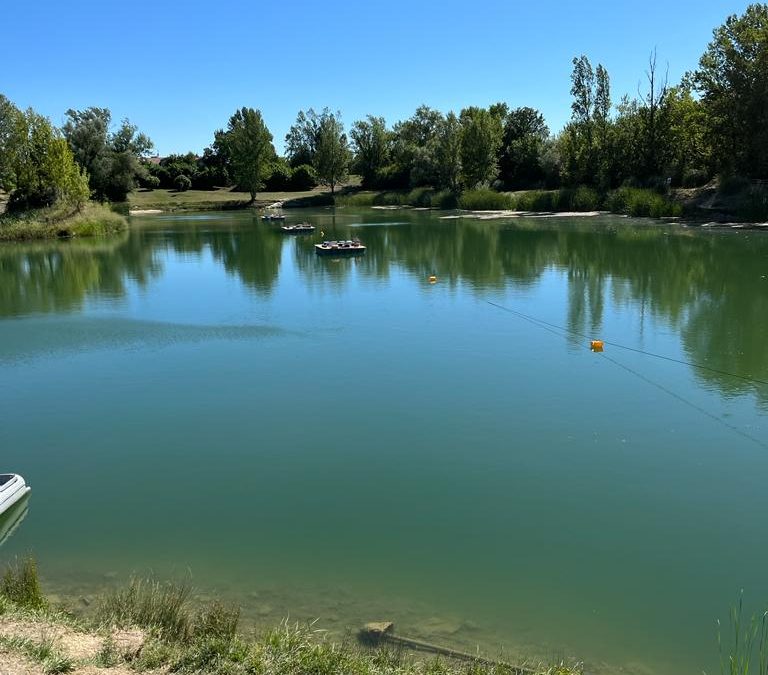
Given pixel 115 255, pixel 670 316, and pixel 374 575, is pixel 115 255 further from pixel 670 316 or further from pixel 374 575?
pixel 374 575

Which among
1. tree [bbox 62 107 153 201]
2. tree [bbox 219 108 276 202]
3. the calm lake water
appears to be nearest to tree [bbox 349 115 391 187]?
tree [bbox 219 108 276 202]

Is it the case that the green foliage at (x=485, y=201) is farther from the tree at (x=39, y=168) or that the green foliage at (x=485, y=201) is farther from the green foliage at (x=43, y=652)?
the green foliage at (x=43, y=652)

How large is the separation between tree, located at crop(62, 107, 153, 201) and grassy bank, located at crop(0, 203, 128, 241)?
1345 centimetres

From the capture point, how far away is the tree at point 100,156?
62.6m

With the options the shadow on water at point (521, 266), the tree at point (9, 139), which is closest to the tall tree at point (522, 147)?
the shadow on water at point (521, 266)

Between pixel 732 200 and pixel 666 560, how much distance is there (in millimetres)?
38770

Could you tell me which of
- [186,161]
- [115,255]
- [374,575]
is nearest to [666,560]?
[374,575]

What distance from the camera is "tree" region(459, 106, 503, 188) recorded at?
200ft

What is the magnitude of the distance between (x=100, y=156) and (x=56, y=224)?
2075 centimetres

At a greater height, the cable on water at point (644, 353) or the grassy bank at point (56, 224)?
the grassy bank at point (56, 224)

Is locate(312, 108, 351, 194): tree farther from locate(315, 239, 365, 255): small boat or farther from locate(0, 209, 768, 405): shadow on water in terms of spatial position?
locate(315, 239, 365, 255): small boat

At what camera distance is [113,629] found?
531 cm

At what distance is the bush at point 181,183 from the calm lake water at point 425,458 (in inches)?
2576

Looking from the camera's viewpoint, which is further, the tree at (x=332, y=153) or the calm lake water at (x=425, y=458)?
the tree at (x=332, y=153)
